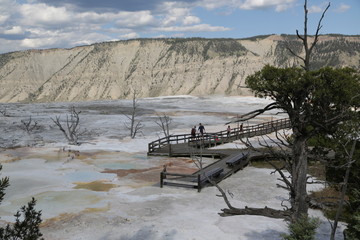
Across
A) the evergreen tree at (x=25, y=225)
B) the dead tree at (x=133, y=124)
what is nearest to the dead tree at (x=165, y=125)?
the dead tree at (x=133, y=124)

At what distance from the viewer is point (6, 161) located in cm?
2678

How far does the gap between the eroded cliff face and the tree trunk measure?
4538 inches

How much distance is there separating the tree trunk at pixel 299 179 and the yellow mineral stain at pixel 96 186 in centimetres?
1181

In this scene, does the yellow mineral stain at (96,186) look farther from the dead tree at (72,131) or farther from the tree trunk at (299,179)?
the dead tree at (72,131)

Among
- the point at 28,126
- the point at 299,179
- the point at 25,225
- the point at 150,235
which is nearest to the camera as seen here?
the point at 25,225

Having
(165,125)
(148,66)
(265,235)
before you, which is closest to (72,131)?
(165,125)

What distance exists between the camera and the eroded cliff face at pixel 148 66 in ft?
454

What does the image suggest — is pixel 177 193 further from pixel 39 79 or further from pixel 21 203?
pixel 39 79

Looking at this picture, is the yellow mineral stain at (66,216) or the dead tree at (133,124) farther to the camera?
the dead tree at (133,124)

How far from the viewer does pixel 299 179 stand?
8.77 metres

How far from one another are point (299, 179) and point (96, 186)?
1322 centimetres

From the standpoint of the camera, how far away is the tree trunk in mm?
8352

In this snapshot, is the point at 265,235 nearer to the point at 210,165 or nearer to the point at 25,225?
the point at 25,225

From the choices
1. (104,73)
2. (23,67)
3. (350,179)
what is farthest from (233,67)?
(350,179)
